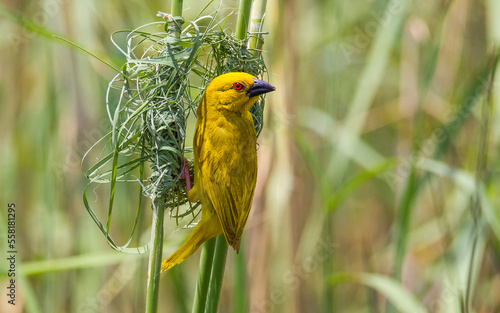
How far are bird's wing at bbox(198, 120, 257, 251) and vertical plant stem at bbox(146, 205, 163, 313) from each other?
42 centimetres

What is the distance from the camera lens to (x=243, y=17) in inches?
65.1

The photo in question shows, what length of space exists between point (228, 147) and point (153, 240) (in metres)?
0.62

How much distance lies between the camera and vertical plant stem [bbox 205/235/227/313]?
5.12 feet

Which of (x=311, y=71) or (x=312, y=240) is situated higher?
(x=311, y=71)

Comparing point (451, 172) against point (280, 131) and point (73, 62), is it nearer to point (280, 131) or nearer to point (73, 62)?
point (280, 131)

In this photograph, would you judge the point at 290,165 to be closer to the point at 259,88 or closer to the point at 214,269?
the point at 259,88

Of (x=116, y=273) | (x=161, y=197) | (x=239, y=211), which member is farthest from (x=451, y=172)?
(x=116, y=273)

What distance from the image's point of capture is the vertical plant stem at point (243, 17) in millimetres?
1645

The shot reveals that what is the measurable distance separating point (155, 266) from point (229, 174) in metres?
0.62

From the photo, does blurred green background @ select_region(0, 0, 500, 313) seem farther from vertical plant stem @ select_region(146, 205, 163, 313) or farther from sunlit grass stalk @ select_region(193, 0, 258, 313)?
vertical plant stem @ select_region(146, 205, 163, 313)

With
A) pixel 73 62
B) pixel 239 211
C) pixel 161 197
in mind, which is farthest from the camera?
pixel 73 62

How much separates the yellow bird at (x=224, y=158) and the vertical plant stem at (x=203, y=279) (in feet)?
0.83

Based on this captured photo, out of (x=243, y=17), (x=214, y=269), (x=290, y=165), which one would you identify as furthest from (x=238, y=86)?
(x=290, y=165)

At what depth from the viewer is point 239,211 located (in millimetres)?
1998
